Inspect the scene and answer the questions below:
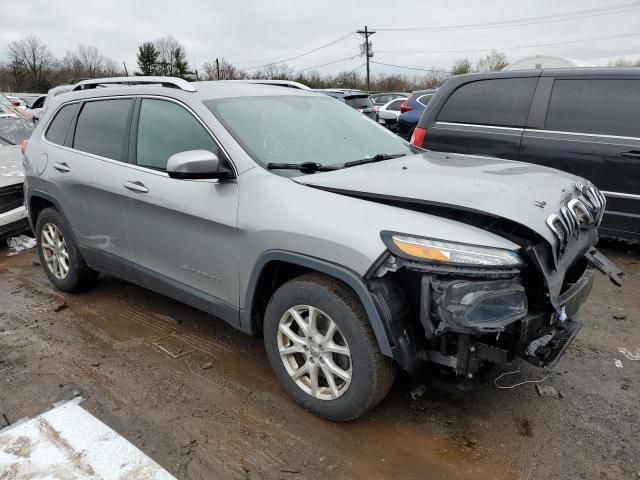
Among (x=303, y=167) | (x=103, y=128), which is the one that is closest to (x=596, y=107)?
(x=303, y=167)

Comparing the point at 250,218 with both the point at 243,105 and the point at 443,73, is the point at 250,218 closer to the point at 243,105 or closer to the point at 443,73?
the point at 243,105

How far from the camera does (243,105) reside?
3303 mm

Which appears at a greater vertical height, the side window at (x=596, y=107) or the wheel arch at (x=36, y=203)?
the side window at (x=596, y=107)

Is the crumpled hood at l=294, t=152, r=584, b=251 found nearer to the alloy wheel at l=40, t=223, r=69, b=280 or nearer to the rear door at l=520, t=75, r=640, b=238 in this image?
the rear door at l=520, t=75, r=640, b=238

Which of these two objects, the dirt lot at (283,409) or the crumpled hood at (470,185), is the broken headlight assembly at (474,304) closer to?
the crumpled hood at (470,185)

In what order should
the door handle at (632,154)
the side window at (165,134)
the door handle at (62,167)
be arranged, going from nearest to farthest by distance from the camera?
the side window at (165,134)
the door handle at (62,167)
the door handle at (632,154)

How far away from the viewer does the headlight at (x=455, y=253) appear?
2199 millimetres

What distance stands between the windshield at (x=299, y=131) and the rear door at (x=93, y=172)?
989 mm

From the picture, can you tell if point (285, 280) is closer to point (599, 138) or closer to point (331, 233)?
point (331, 233)

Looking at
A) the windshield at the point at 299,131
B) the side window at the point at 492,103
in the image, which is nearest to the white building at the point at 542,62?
the side window at the point at 492,103

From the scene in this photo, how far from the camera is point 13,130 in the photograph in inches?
297

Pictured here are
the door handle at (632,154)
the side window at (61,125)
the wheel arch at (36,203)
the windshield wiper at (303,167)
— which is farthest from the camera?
the door handle at (632,154)

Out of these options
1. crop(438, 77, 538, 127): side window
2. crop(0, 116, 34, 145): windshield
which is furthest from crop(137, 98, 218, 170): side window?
crop(0, 116, 34, 145): windshield

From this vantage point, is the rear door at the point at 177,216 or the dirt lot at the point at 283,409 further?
the rear door at the point at 177,216
